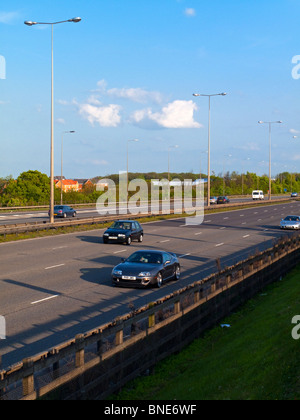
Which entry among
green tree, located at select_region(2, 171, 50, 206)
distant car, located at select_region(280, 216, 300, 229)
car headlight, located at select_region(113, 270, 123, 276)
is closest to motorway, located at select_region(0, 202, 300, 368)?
car headlight, located at select_region(113, 270, 123, 276)

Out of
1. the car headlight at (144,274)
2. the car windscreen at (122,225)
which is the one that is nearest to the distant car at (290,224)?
the car windscreen at (122,225)

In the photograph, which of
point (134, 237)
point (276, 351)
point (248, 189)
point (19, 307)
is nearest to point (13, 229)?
point (134, 237)

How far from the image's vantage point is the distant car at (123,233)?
33.6m

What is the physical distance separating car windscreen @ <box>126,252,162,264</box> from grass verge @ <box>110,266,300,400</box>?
626cm

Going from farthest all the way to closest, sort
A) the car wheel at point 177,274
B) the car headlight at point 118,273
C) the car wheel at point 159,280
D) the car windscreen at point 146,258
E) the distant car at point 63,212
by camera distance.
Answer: the distant car at point 63,212 → the car wheel at point 177,274 → the car windscreen at point 146,258 → the car wheel at point 159,280 → the car headlight at point 118,273

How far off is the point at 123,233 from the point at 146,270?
556 inches

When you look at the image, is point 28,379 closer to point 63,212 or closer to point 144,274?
point 144,274

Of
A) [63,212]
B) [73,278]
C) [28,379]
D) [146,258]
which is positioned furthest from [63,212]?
[28,379]

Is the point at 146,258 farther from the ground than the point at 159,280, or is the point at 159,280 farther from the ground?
the point at 146,258

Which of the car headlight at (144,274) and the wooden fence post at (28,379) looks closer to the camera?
the wooden fence post at (28,379)

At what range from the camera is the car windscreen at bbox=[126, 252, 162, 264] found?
20734mm

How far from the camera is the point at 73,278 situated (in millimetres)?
21156

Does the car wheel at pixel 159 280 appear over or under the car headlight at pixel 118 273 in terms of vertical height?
under

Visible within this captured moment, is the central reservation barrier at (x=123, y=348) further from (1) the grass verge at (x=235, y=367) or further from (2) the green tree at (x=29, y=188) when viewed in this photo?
(2) the green tree at (x=29, y=188)
